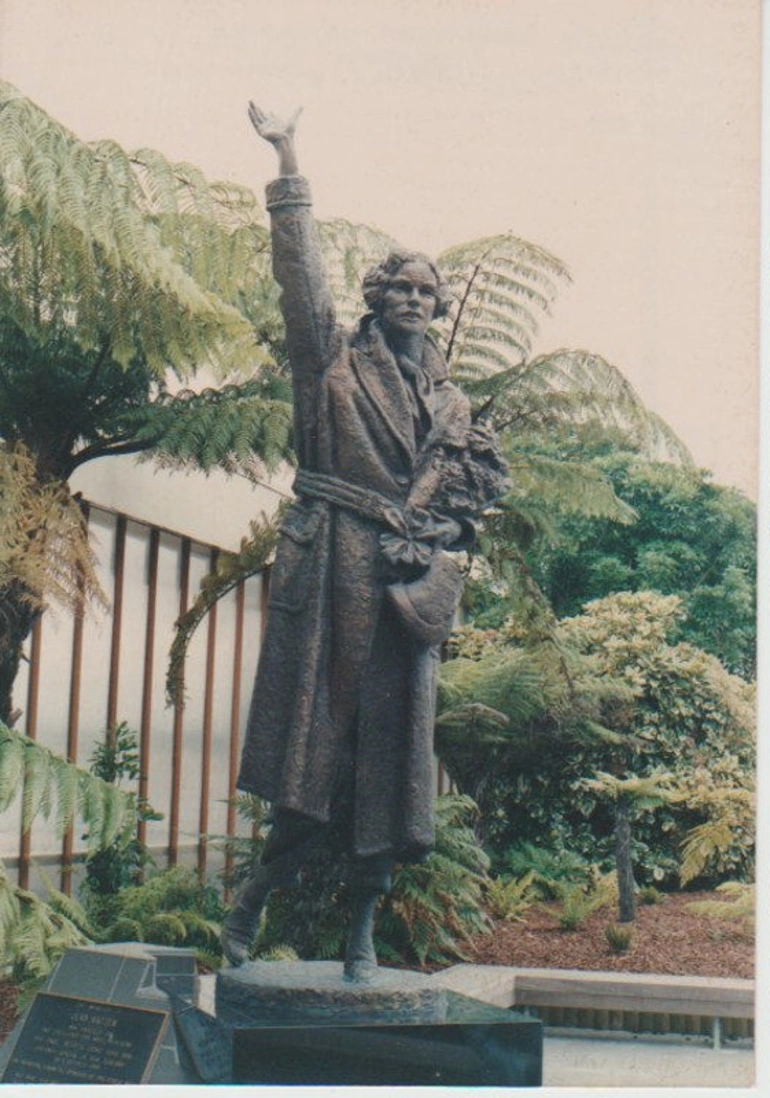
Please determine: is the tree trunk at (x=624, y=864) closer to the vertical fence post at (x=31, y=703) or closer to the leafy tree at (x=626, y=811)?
the leafy tree at (x=626, y=811)

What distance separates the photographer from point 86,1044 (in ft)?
15.3

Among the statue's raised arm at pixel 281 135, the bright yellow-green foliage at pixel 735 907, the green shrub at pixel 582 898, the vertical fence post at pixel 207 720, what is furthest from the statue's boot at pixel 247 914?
the green shrub at pixel 582 898

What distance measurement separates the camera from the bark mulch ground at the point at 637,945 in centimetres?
938

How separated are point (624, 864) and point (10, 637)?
4456mm

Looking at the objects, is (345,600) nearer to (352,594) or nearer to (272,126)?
(352,594)

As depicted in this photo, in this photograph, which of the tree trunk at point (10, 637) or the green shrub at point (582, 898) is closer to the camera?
the tree trunk at point (10, 637)

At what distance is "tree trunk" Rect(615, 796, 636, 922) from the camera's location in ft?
32.9

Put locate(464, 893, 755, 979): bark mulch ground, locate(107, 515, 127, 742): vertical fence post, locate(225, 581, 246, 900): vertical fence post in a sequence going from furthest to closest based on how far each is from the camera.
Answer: locate(225, 581, 246, 900): vertical fence post < locate(464, 893, 755, 979): bark mulch ground < locate(107, 515, 127, 742): vertical fence post

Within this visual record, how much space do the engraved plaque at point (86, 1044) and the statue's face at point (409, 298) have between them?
7.49 feet

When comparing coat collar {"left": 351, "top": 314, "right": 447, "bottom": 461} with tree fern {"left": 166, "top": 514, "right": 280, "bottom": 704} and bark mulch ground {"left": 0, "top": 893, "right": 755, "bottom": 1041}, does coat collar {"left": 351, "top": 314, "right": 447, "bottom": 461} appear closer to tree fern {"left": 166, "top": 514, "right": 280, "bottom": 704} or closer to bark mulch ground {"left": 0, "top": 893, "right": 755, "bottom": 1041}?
tree fern {"left": 166, "top": 514, "right": 280, "bottom": 704}

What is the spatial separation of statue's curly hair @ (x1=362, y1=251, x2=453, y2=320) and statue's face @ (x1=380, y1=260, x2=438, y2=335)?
2 cm

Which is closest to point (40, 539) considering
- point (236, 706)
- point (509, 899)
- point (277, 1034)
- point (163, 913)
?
point (163, 913)

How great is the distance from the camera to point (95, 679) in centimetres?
900

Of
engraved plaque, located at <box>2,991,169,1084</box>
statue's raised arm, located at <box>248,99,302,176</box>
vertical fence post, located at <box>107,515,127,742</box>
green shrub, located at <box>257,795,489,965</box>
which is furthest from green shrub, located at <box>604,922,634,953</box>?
statue's raised arm, located at <box>248,99,302,176</box>
